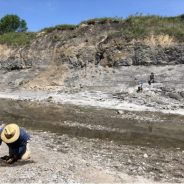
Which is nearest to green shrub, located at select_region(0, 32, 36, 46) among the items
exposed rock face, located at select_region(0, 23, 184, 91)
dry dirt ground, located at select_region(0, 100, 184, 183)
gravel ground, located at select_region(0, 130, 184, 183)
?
exposed rock face, located at select_region(0, 23, 184, 91)

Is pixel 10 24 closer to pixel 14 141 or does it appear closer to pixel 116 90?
pixel 116 90

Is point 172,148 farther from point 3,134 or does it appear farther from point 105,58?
point 105,58

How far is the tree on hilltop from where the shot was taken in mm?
73319

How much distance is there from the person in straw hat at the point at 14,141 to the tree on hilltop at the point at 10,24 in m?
61.5

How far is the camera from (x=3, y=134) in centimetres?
1306

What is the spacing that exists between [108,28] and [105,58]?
216 inches

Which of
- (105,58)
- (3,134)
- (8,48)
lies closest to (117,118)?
(3,134)

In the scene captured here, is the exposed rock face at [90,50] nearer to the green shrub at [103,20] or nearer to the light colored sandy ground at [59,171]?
the green shrub at [103,20]

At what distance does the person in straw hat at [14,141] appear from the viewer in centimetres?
1301

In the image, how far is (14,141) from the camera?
13.2 meters

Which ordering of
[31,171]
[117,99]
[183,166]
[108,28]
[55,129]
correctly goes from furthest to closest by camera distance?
1. [108,28]
2. [117,99]
3. [55,129]
4. [183,166]
5. [31,171]

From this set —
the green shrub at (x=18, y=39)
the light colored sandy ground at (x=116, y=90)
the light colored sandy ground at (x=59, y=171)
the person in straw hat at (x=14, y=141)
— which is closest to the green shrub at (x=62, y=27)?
the green shrub at (x=18, y=39)

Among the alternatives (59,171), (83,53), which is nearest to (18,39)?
(83,53)

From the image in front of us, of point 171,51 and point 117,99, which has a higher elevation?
point 171,51
